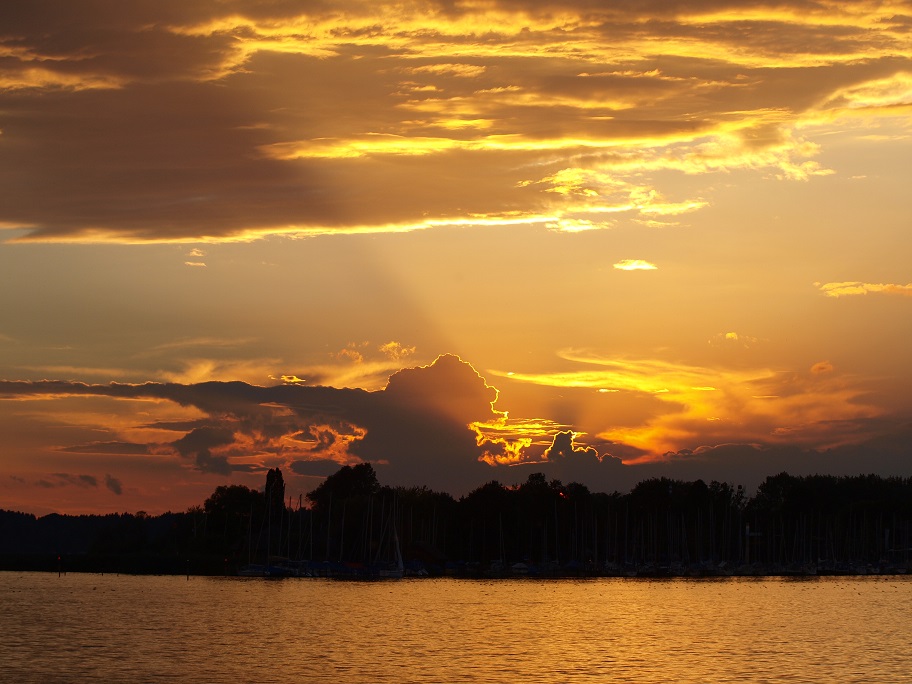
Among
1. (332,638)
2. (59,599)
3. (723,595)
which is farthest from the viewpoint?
(723,595)

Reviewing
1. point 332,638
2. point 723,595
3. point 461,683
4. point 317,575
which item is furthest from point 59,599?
point 461,683

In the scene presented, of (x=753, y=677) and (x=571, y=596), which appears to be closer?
(x=753, y=677)

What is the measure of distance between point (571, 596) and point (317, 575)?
51.9 meters

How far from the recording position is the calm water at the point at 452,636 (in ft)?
211

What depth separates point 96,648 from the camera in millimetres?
75125

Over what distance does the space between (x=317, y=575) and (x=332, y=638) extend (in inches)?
3987

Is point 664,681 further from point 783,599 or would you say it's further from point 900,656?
point 783,599

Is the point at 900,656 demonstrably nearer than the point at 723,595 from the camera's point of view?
Yes

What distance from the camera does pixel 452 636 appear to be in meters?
86.7

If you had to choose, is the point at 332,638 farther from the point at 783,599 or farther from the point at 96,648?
the point at 783,599

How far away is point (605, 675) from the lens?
63250 millimetres

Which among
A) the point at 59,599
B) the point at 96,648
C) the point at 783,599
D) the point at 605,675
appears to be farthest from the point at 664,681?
the point at 59,599

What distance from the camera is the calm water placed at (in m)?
64.3

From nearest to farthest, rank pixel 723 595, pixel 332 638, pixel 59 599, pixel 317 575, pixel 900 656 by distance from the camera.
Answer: pixel 900 656 → pixel 332 638 → pixel 59 599 → pixel 723 595 → pixel 317 575
